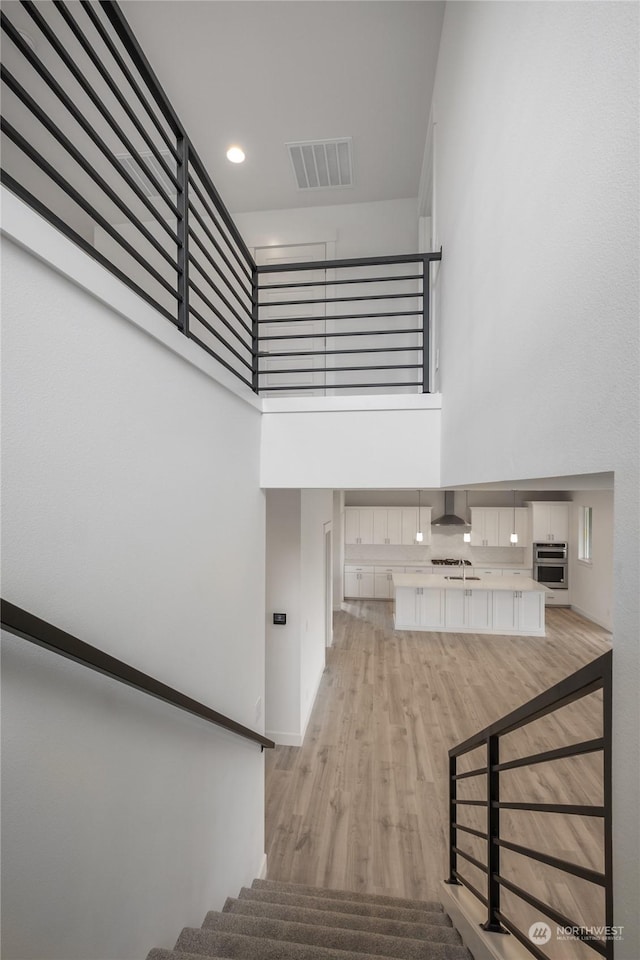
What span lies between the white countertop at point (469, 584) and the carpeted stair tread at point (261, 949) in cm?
664

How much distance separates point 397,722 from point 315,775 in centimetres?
130

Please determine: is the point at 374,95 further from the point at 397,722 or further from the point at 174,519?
the point at 397,722

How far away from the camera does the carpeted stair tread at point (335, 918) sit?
7.26 feet

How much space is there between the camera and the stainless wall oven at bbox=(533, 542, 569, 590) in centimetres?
998

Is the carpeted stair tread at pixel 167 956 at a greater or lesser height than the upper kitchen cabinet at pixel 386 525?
lesser

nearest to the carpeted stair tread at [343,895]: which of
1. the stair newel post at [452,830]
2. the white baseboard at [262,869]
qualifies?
the white baseboard at [262,869]

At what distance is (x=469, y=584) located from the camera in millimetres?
8336

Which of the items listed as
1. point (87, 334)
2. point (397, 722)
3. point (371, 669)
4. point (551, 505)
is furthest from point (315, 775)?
point (551, 505)

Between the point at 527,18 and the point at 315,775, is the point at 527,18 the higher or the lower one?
the higher one

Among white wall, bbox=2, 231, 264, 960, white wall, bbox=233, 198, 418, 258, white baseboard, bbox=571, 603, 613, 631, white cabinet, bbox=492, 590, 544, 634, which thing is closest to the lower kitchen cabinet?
white cabinet, bbox=492, 590, 544, 634

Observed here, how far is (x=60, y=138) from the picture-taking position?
1.19m

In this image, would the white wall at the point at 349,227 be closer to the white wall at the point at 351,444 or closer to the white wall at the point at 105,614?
the white wall at the point at 351,444

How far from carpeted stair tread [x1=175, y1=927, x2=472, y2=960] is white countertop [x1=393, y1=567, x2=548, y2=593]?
664cm

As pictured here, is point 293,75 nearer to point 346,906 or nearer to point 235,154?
point 235,154
